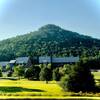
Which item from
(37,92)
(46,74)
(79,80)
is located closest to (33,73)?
(46,74)

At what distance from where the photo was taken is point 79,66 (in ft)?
236

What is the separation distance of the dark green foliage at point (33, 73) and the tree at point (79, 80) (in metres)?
46.6

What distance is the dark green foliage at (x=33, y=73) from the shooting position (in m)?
118

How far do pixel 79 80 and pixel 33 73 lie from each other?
172 feet

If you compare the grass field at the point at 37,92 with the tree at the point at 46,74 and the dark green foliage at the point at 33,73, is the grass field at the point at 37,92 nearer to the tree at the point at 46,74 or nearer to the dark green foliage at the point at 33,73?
the tree at the point at 46,74

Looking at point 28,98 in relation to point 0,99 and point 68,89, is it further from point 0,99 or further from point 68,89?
point 68,89

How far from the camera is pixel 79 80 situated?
6938 centimetres

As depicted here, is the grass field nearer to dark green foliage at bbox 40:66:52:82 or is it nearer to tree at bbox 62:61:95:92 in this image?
tree at bbox 62:61:95:92

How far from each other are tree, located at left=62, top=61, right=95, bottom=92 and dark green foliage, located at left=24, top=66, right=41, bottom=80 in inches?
1834

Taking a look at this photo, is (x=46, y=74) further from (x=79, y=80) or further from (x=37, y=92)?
(x=37, y=92)

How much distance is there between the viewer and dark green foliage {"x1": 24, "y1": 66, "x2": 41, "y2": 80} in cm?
11804

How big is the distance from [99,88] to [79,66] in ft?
20.9

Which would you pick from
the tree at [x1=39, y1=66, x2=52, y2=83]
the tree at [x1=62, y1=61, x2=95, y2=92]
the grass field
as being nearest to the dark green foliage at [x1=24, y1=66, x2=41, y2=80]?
the tree at [x1=39, y1=66, x2=52, y2=83]

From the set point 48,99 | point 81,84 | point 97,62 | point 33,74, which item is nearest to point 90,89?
point 81,84
